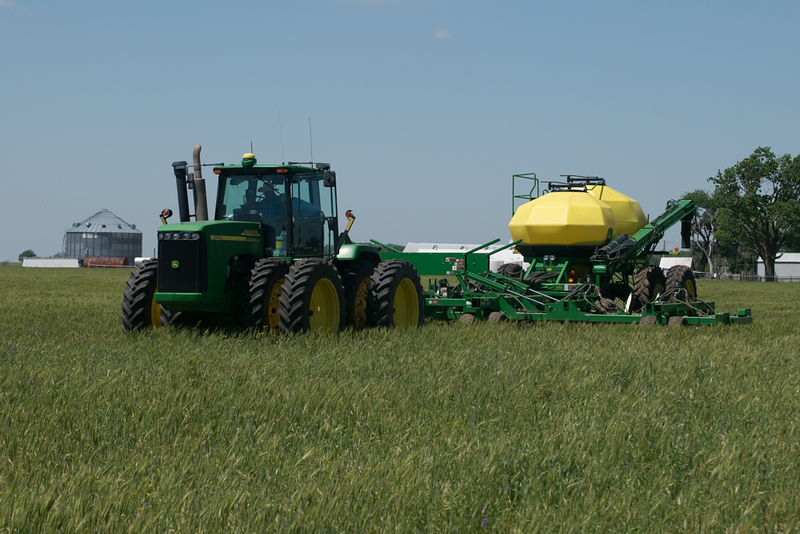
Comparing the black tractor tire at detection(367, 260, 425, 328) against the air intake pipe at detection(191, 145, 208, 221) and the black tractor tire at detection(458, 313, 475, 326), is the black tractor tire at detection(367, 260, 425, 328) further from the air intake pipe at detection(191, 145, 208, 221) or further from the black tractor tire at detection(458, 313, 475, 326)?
the air intake pipe at detection(191, 145, 208, 221)

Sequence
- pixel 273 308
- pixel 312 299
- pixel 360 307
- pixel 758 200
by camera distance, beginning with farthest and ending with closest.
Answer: pixel 758 200 < pixel 360 307 < pixel 312 299 < pixel 273 308

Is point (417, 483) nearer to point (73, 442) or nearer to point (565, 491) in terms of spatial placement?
point (565, 491)

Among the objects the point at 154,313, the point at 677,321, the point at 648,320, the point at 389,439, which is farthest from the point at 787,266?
the point at 389,439

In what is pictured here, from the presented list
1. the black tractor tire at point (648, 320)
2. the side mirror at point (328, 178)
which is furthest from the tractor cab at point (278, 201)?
the black tractor tire at point (648, 320)

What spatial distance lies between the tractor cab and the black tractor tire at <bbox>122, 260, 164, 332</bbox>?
3.94ft

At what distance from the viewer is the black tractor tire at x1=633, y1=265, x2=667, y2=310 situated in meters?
15.2

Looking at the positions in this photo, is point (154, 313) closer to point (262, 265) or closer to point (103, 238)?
point (262, 265)

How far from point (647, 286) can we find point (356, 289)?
6.09 meters

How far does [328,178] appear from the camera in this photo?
35.9 feet

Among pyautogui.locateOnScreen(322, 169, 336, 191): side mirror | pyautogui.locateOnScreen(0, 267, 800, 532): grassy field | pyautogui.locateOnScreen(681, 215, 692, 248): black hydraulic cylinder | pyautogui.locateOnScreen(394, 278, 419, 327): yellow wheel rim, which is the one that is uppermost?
pyautogui.locateOnScreen(322, 169, 336, 191): side mirror

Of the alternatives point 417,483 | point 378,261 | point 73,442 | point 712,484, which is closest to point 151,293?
point 378,261

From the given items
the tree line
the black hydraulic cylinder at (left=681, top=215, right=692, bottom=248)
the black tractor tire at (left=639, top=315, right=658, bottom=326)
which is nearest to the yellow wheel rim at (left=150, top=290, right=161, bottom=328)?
the black tractor tire at (left=639, top=315, right=658, bottom=326)

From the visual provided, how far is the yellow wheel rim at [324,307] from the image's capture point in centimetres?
1064

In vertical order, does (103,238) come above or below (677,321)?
above
